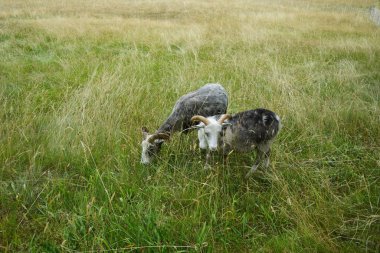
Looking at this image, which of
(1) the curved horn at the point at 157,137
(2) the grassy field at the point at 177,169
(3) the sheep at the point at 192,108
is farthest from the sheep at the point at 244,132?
(3) the sheep at the point at 192,108

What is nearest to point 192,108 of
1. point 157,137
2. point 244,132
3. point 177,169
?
point 157,137

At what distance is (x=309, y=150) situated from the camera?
4422mm

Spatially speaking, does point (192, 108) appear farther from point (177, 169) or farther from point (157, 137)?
point (177, 169)

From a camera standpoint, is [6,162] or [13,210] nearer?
[13,210]

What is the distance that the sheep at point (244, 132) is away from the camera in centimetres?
397

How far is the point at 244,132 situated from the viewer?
402 centimetres

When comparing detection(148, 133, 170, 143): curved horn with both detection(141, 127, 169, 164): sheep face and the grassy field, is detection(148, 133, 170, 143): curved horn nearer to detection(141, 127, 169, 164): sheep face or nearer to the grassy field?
detection(141, 127, 169, 164): sheep face

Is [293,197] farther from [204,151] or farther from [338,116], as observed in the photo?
[338,116]

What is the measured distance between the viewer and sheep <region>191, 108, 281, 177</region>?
13.0 ft

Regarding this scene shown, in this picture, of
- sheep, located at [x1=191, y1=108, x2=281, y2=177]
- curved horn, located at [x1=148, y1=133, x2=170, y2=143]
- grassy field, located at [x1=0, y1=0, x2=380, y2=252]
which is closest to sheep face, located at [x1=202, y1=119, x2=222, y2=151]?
sheep, located at [x1=191, y1=108, x2=281, y2=177]

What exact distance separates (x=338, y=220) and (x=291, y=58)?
24.1ft

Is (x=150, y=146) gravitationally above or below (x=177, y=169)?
above

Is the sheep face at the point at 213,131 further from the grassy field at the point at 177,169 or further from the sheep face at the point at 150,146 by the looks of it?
the sheep face at the point at 150,146

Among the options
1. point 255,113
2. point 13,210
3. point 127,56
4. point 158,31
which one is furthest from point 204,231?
point 158,31
